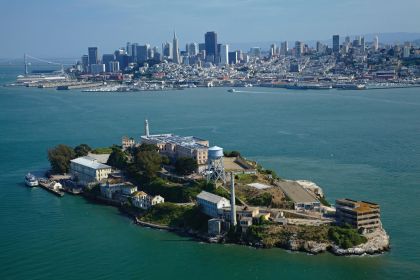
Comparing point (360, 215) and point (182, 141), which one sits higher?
point (182, 141)

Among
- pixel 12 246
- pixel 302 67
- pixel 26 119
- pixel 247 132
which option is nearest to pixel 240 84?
pixel 302 67

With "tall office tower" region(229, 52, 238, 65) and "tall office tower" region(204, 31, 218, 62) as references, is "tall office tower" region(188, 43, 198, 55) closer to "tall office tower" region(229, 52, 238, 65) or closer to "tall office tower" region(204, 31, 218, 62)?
"tall office tower" region(204, 31, 218, 62)

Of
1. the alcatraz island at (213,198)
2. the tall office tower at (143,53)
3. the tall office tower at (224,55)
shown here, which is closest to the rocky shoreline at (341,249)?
the alcatraz island at (213,198)

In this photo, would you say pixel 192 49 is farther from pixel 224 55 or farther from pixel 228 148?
pixel 228 148

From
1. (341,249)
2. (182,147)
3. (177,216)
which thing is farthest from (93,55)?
(341,249)

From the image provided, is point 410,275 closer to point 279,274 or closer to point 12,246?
point 279,274
